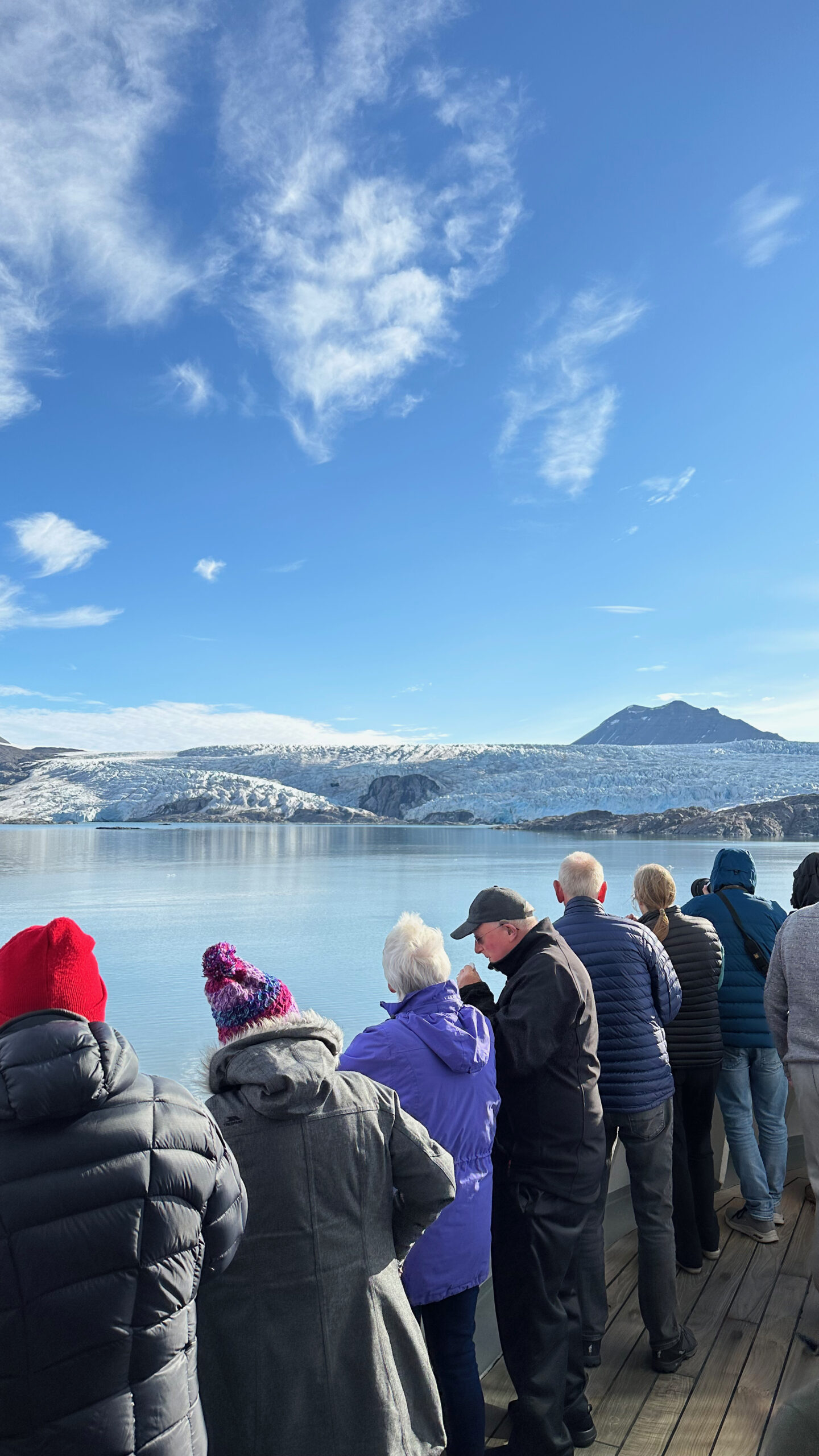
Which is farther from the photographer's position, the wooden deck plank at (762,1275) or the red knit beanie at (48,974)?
the wooden deck plank at (762,1275)

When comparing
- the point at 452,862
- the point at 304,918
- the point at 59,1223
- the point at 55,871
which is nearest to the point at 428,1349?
the point at 59,1223

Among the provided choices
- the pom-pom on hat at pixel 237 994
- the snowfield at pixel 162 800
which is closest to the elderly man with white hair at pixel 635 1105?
the pom-pom on hat at pixel 237 994

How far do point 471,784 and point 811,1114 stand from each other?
43.8 metres

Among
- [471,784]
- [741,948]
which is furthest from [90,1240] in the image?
[471,784]

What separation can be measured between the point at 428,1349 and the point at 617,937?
0.91 metres

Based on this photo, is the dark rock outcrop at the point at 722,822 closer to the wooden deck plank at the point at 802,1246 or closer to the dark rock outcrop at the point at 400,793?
the dark rock outcrop at the point at 400,793

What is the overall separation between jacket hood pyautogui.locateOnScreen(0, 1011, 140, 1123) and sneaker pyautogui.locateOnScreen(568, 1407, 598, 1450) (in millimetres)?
1500

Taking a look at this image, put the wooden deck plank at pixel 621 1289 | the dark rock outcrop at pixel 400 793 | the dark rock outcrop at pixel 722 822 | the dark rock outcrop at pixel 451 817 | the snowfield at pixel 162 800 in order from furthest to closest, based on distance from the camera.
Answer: the dark rock outcrop at pixel 400 793 < the snowfield at pixel 162 800 < the dark rock outcrop at pixel 451 817 < the dark rock outcrop at pixel 722 822 < the wooden deck plank at pixel 621 1289

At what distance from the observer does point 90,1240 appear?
2.91 feet

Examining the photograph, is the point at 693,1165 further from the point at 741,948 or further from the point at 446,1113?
the point at 446,1113

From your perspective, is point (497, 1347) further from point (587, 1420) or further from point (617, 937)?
point (617, 937)

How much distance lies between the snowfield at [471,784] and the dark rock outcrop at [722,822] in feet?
1.95

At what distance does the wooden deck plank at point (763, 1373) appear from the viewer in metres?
1.76

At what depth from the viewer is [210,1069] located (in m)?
1.18
